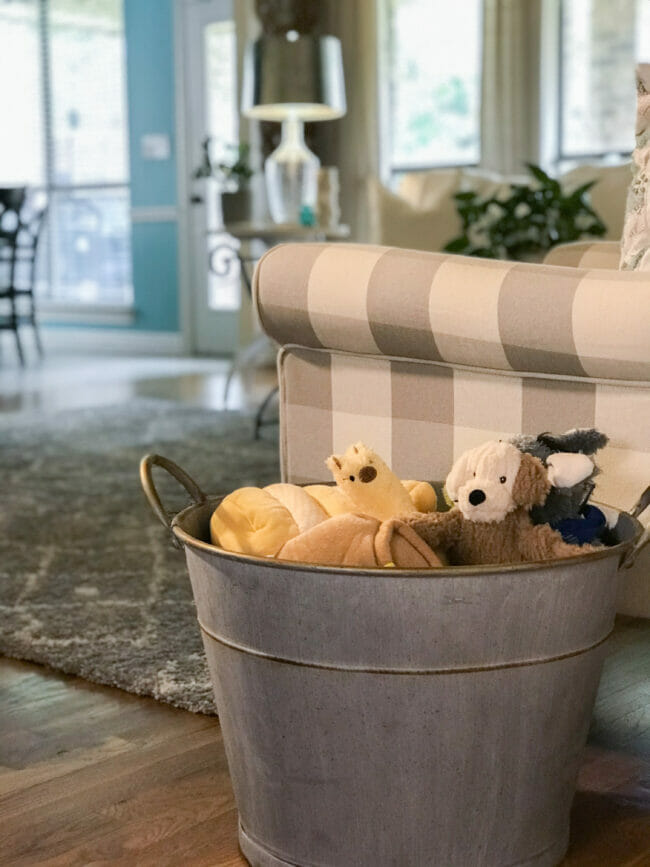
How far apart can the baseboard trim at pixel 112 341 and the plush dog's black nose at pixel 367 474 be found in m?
6.16

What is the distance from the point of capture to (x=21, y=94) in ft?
26.1

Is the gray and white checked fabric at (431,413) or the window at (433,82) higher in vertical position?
the window at (433,82)

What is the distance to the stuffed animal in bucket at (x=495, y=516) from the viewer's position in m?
1.08

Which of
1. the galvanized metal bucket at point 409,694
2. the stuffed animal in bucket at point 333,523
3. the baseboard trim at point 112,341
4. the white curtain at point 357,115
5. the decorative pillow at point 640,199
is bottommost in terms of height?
the baseboard trim at point 112,341

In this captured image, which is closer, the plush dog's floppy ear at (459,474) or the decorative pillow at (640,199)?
the plush dog's floppy ear at (459,474)

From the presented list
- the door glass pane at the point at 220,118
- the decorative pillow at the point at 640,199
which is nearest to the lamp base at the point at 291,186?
the door glass pane at the point at 220,118

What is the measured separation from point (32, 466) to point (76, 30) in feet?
16.3

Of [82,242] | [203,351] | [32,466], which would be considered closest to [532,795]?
[32,466]

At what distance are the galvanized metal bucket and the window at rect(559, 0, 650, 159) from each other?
4.45 m

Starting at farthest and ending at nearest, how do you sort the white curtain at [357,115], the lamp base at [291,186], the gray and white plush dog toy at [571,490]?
the white curtain at [357,115] → the lamp base at [291,186] → the gray and white plush dog toy at [571,490]

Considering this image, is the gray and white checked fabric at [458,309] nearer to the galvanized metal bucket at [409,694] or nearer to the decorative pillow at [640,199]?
the decorative pillow at [640,199]

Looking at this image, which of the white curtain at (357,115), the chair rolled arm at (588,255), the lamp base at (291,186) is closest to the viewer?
the chair rolled arm at (588,255)

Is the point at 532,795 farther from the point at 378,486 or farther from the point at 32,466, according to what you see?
the point at 32,466

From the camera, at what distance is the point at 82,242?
784 cm
